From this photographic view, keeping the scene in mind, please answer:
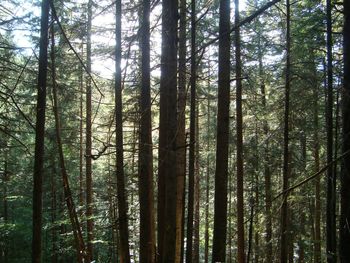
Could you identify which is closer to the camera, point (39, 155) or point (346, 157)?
point (346, 157)

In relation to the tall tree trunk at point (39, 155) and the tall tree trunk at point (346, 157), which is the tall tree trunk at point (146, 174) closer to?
the tall tree trunk at point (39, 155)

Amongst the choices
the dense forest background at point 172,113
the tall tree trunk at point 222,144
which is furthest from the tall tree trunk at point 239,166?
the tall tree trunk at point 222,144

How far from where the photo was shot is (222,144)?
6.41 metres

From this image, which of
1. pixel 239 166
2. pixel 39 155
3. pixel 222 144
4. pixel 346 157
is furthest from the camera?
pixel 239 166

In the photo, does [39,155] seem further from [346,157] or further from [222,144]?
[346,157]

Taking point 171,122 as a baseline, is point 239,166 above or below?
below

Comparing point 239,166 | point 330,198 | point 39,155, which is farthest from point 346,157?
point 239,166

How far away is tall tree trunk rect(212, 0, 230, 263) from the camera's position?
20.7 feet

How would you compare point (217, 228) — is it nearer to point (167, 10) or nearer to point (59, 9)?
point (167, 10)

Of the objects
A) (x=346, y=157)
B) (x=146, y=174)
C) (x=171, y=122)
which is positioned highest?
(x=171, y=122)

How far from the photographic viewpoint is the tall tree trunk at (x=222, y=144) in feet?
20.7

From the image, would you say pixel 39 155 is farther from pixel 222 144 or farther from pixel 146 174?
pixel 222 144

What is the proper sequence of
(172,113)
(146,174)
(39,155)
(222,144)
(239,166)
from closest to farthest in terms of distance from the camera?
(172,113) → (39,155) → (222,144) → (146,174) → (239,166)

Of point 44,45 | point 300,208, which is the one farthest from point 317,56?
point 44,45
